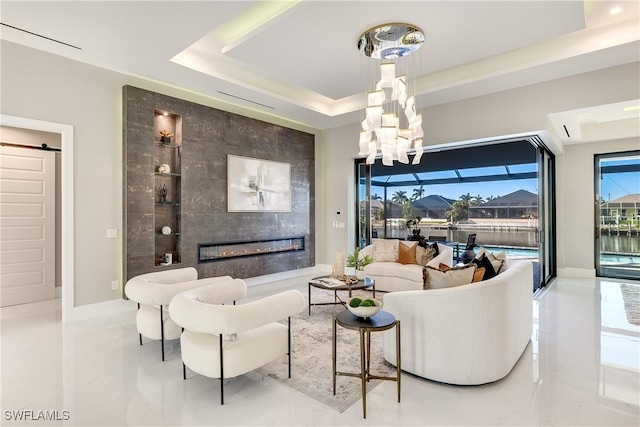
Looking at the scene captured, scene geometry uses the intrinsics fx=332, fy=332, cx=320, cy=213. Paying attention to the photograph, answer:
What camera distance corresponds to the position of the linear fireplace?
5.58 meters

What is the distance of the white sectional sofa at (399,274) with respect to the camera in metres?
5.33

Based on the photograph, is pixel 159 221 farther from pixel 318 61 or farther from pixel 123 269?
pixel 318 61

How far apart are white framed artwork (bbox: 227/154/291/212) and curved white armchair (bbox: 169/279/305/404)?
11.2 ft

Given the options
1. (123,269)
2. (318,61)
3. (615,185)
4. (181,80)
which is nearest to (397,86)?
(318,61)

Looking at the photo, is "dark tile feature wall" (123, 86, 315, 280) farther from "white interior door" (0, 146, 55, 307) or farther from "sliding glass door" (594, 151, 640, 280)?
"sliding glass door" (594, 151, 640, 280)

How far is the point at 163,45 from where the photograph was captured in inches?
151

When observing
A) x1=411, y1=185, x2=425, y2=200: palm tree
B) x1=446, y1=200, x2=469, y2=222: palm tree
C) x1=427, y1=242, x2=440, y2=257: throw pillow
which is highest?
x1=411, y1=185, x2=425, y2=200: palm tree

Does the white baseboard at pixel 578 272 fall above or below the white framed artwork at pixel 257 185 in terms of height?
below

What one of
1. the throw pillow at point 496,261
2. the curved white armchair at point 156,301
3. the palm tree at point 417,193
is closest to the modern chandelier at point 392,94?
the throw pillow at point 496,261

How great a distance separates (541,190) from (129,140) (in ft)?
22.2

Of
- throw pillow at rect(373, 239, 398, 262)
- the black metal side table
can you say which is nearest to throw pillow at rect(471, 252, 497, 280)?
the black metal side table

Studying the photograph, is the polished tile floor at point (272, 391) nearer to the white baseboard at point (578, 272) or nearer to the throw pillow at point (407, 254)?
the throw pillow at point (407, 254)

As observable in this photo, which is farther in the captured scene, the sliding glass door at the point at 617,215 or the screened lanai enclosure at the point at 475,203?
the screened lanai enclosure at the point at 475,203

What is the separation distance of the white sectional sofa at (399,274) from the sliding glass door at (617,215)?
3.80 m
